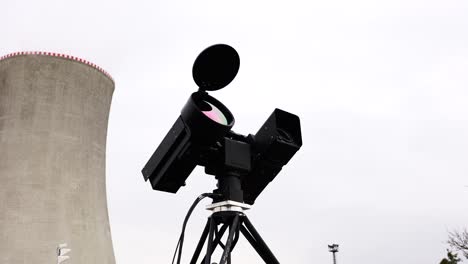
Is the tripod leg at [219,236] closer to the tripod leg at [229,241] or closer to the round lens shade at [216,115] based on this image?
the tripod leg at [229,241]

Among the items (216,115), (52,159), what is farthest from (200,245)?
(52,159)

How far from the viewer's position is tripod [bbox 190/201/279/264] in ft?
8.23

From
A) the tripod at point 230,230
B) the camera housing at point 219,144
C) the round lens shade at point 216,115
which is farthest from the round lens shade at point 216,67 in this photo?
the tripod at point 230,230

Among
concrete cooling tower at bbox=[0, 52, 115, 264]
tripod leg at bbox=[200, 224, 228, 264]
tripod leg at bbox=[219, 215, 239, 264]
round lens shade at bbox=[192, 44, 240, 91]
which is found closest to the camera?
tripod leg at bbox=[219, 215, 239, 264]

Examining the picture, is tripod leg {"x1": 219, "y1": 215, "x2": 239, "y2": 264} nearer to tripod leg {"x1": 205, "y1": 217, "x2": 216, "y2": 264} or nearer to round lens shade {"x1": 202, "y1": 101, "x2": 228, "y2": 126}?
tripod leg {"x1": 205, "y1": 217, "x2": 216, "y2": 264}

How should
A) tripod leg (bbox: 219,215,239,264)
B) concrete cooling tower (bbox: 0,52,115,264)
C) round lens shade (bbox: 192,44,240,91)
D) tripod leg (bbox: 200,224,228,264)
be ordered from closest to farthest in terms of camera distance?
tripod leg (bbox: 219,215,239,264)
tripod leg (bbox: 200,224,228,264)
round lens shade (bbox: 192,44,240,91)
concrete cooling tower (bbox: 0,52,115,264)

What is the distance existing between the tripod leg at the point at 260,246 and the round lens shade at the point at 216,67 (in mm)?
767

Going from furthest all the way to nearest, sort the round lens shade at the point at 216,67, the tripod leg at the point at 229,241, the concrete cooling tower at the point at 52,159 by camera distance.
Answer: the concrete cooling tower at the point at 52,159
the round lens shade at the point at 216,67
the tripod leg at the point at 229,241

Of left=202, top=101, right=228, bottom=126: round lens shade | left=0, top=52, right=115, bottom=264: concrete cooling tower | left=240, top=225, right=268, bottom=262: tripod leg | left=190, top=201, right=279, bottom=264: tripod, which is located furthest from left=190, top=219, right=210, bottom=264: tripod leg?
left=0, top=52, right=115, bottom=264: concrete cooling tower

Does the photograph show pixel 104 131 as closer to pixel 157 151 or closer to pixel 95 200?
pixel 95 200

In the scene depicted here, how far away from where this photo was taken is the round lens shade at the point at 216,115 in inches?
104

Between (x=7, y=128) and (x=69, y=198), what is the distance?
237 centimetres

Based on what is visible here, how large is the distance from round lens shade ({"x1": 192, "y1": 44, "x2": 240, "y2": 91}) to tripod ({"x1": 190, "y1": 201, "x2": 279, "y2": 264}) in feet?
2.22

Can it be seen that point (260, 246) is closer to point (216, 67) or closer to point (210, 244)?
point (210, 244)
